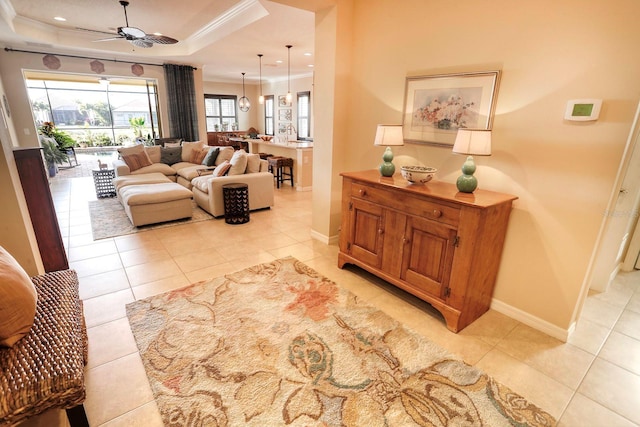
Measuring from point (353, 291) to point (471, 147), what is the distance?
1.54 metres

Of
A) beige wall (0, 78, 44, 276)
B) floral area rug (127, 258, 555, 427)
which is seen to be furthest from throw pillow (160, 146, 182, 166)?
floral area rug (127, 258, 555, 427)

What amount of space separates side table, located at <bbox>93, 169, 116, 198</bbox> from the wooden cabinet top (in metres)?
4.94

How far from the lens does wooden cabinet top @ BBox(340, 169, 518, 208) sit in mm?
2102

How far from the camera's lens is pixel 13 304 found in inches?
52.3

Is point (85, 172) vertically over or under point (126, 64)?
under

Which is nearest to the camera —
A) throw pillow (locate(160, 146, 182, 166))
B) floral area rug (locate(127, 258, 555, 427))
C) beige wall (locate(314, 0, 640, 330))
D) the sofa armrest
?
floral area rug (locate(127, 258, 555, 427))

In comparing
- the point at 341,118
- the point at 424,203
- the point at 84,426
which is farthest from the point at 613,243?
the point at 84,426

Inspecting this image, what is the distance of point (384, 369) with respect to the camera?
192 centimetres

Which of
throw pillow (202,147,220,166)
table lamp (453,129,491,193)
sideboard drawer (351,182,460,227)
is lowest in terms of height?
throw pillow (202,147,220,166)

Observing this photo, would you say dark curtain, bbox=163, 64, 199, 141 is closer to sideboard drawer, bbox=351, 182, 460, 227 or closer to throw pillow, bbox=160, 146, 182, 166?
throw pillow, bbox=160, 146, 182, 166

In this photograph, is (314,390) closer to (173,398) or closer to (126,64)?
(173,398)

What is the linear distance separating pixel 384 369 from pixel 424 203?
118 centimetres

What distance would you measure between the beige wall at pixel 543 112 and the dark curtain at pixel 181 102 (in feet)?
22.4

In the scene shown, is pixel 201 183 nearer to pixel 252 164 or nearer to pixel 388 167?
pixel 252 164
